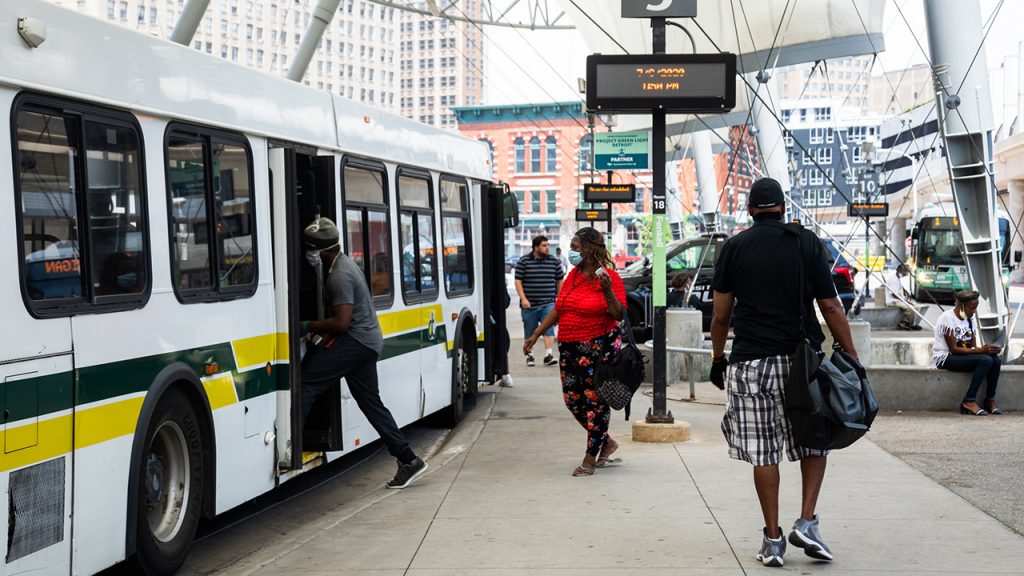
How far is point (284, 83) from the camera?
9.29m

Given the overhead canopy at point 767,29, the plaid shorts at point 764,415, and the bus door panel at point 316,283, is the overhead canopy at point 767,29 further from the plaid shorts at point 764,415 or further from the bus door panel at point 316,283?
the plaid shorts at point 764,415

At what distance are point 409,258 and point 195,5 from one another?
1253cm

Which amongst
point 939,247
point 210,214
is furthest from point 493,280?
point 939,247

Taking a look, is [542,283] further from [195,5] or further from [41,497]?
[41,497]

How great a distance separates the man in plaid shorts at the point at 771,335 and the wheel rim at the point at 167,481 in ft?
9.48

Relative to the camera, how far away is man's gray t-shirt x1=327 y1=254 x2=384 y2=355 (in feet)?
30.7

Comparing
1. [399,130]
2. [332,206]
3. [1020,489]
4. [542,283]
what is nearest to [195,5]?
[542,283]

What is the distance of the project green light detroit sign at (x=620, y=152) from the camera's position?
99.6 feet

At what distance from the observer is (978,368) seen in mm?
14219

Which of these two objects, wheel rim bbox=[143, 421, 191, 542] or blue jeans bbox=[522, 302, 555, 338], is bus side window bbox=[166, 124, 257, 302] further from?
blue jeans bbox=[522, 302, 555, 338]

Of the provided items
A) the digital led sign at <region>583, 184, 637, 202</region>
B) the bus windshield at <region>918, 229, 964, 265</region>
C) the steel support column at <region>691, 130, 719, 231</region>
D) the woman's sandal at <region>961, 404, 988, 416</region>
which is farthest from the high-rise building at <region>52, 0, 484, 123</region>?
the woman's sandal at <region>961, 404, 988, 416</region>

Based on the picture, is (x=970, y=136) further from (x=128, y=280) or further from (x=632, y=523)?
(x=128, y=280)

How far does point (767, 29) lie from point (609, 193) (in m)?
13.6

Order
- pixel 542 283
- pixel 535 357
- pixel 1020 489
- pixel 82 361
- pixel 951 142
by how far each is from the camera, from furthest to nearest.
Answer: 1. pixel 535 357
2. pixel 542 283
3. pixel 951 142
4. pixel 1020 489
5. pixel 82 361
